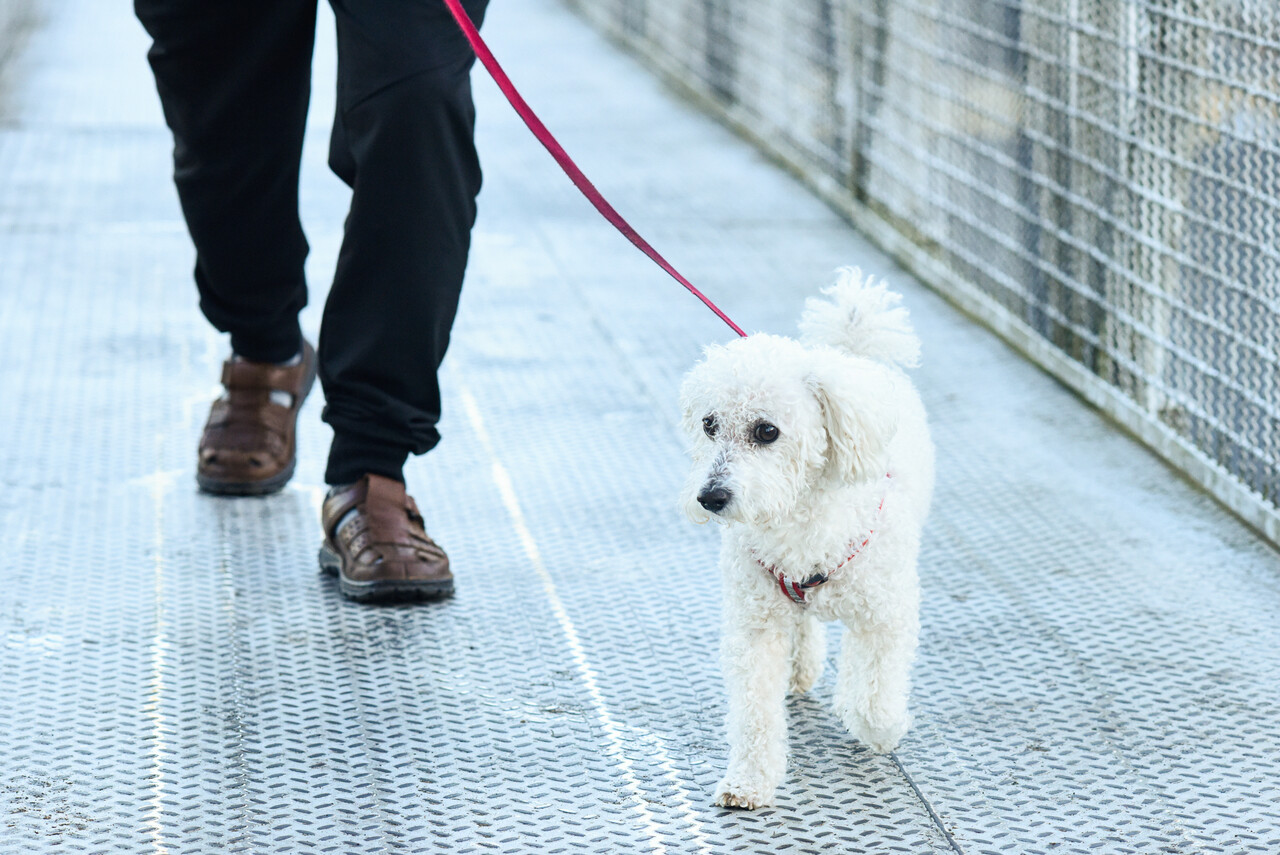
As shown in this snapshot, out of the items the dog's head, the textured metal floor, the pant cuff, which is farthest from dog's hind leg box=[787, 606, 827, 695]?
the pant cuff

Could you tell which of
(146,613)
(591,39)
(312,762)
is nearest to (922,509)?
(312,762)

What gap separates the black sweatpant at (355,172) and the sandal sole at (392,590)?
18 cm

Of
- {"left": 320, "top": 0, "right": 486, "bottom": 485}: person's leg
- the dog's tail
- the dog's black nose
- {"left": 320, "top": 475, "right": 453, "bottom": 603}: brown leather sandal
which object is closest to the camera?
the dog's black nose

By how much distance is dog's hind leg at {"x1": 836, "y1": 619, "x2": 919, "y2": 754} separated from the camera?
1.82 m

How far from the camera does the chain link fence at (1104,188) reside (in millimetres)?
2705

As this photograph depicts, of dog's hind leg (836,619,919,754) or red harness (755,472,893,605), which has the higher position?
red harness (755,472,893,605)

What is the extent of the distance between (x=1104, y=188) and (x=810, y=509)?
1829 millimetres

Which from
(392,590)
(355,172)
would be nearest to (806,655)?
(392,590)

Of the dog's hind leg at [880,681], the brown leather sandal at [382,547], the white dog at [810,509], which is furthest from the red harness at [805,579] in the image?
the brown leather sandal at [382,547]

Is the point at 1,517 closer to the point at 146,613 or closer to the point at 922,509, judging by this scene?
the point at 146,613

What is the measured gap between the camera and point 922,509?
6.60ft

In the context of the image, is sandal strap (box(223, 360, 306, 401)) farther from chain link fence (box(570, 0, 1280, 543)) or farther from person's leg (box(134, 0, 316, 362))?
chain link fence (box(570, 0, 1280, 543))

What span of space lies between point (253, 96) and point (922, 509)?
130 cm

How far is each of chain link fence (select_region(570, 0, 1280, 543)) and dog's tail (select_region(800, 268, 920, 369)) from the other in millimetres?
971
